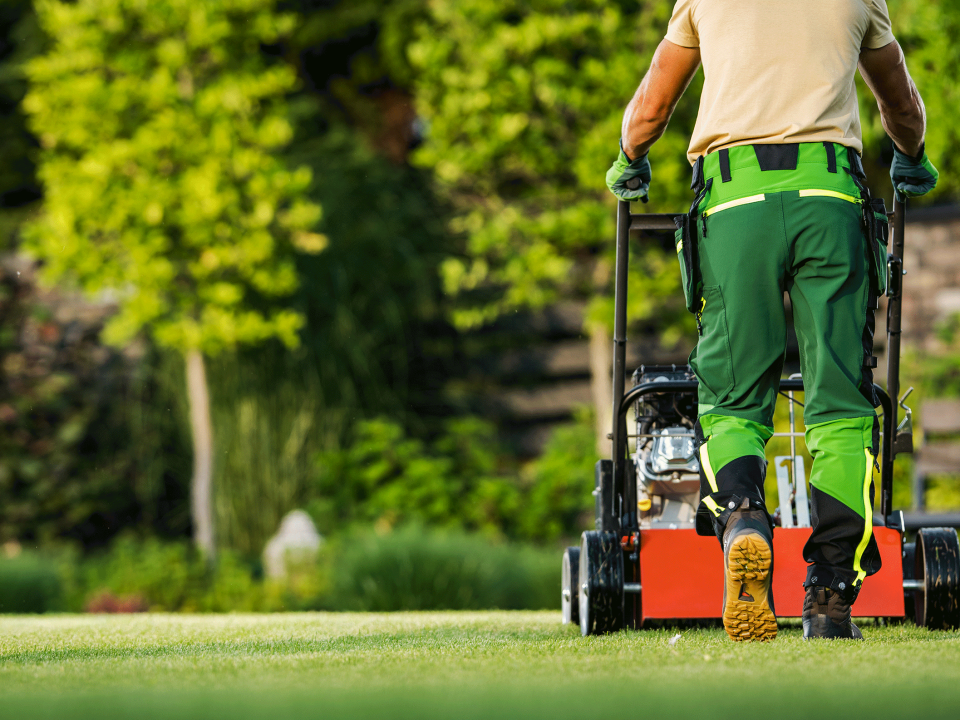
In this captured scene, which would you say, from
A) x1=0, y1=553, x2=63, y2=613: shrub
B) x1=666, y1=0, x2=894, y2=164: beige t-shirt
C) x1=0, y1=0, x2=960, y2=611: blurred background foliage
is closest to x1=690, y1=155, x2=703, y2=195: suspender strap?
x1=666, y1=0, x2=894, y2=164: beige t-shirt

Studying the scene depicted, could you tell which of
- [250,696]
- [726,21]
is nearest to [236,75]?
[726,21]

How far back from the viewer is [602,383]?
7.12m

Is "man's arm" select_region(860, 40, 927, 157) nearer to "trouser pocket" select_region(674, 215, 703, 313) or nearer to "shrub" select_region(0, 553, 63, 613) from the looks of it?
"trouser pocket" select_region(674, 215, 703, 313)

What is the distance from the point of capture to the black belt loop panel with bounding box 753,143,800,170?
96.6 inches

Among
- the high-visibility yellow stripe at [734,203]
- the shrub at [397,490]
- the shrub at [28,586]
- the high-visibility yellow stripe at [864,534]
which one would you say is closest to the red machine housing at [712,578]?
the high-visibility yellow stripe at [864,534]

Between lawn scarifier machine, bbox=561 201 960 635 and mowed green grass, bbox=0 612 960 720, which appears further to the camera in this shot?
lawn scarifier machine, bbox=561 201 960 635

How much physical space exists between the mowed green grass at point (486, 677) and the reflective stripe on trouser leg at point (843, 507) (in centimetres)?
17

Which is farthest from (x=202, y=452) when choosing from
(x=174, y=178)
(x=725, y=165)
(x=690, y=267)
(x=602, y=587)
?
(x=725, y=165)

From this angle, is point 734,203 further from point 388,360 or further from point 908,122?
point 388,360

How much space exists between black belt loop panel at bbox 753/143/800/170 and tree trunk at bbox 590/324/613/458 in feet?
14.9

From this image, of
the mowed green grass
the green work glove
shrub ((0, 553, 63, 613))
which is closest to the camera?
the mowed green grass

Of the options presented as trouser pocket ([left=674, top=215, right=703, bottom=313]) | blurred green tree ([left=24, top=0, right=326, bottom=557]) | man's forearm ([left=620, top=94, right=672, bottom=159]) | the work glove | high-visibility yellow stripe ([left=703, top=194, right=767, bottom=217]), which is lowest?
trouser pocket ([left=674, top=215, right=703, bottom=313])

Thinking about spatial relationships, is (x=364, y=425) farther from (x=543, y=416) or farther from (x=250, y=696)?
(x=250, y=696)

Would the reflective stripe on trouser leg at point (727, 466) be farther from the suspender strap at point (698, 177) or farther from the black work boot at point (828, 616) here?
the suspender strap at point (698, 177)
